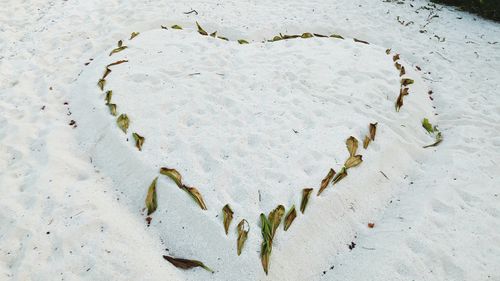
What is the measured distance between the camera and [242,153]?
4.04m

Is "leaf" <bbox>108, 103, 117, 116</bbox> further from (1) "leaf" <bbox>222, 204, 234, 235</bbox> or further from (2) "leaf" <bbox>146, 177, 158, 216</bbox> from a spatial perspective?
(1) "leaf" <bbox>222, 204, 234, 235</bbox>

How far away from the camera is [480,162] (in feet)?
13.8

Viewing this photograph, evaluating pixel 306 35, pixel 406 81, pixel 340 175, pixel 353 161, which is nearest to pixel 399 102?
pixel 406 81

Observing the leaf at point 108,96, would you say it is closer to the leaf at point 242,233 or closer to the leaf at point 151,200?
the leaf at point 151,200

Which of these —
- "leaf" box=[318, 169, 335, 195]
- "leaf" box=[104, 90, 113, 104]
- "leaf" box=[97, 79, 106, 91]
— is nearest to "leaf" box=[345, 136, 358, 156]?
"leaf" box=[318, 169, 335, 195]

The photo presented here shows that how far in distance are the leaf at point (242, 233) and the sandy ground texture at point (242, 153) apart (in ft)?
0.18

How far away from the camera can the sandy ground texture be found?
3201 mm

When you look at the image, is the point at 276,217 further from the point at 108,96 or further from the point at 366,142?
the point at 108,96

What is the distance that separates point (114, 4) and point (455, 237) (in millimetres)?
7265

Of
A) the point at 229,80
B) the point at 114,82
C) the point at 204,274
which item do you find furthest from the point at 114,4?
the point at 204,274

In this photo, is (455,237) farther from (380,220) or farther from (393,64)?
(393,64)

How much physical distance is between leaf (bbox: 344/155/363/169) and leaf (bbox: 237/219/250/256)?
4.25 ft

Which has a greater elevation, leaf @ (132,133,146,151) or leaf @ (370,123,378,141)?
leaf @ (370,123,378,141)

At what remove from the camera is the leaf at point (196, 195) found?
3490 millimetres
